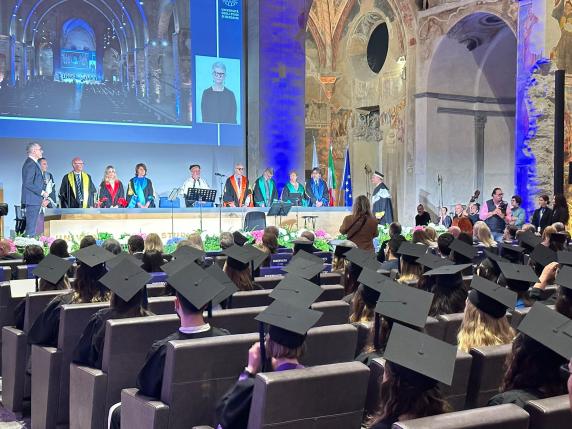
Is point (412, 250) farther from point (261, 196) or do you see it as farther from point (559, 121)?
point (559, 121)

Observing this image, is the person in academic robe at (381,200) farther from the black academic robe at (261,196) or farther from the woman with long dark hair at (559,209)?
the woman with long dark hair at (559,209)

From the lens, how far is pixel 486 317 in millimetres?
3523

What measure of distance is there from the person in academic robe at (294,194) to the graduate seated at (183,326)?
10261 millimetres

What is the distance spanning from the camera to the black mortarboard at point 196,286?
130 inches

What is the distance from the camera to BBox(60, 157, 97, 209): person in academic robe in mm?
13031

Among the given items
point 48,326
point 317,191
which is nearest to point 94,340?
point 48,326

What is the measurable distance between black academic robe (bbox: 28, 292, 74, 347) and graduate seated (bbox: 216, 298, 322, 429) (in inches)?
74.0

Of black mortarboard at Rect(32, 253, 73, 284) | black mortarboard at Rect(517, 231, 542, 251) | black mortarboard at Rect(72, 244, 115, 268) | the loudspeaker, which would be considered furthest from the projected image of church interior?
black mortarboard at Rect(72, 244, 115, 268)

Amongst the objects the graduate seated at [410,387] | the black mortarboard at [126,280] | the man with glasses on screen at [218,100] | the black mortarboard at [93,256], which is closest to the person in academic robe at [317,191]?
the man with glasses on screen at [218,100]

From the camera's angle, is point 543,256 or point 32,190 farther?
point 32,190

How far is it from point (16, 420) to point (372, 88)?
19.0 metres

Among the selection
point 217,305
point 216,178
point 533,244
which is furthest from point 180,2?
point 217,305

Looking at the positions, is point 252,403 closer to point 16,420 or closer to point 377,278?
point 377,278

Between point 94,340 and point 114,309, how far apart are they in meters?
0.20
